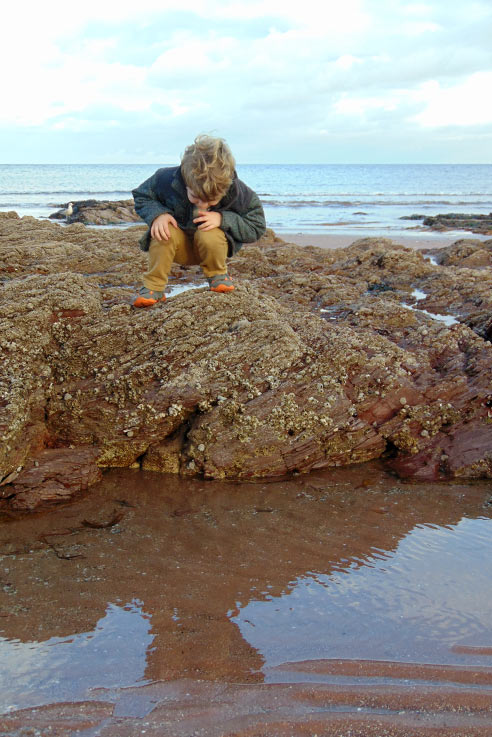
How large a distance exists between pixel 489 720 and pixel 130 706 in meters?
1.44

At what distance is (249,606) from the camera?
9.98 feet

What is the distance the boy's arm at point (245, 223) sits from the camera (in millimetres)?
5105

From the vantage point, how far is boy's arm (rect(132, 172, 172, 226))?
16.8ft

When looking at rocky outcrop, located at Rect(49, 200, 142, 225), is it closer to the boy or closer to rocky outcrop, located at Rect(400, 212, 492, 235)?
rocky outcrop, located at Rect(400, 212, 492, 235)

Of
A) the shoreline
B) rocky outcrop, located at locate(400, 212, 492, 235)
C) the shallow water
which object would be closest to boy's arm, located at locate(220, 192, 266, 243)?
the shallow water

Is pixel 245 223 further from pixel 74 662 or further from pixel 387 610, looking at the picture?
pixel 74 662

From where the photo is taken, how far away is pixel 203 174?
463 cm

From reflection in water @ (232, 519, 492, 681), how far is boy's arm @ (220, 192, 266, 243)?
10.0 ft

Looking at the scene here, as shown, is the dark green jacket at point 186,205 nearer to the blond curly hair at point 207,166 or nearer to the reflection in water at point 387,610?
the blond curly hair at point 207,166

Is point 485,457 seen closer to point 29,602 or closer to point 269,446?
point 269,446

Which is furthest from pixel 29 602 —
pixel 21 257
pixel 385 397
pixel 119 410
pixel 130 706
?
pixel 21 257

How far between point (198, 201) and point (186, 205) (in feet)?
0.67

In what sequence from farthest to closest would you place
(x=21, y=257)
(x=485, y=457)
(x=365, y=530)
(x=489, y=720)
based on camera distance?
1. (x=21, y=257)
2. (x=485, y=457)
3. (x=365, y=530)
4. (x=489, y=720)

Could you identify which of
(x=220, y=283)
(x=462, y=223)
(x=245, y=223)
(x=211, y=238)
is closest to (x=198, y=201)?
(x=211, y=238)
